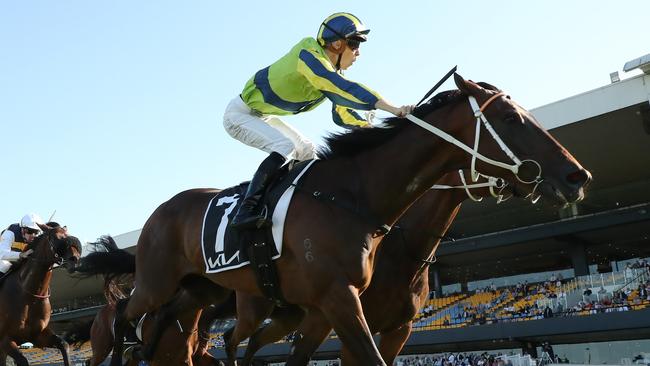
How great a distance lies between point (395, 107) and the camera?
4.31 m

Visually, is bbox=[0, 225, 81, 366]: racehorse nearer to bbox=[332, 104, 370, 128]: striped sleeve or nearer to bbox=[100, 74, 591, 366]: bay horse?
bbox=[332, 104, 370, 128]: striped sleeve

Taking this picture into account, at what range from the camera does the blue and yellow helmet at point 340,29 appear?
195 inches

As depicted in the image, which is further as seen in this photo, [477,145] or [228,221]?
[228,221]

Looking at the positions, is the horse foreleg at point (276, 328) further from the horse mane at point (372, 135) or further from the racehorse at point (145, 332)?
the horse mane at point (372, 135)

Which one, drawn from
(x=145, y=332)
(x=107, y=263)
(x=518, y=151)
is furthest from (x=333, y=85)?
(x=107, y=263)

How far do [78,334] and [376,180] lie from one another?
7125 millimetres

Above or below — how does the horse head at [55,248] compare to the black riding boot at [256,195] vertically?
below

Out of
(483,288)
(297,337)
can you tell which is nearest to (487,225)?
(483,288)

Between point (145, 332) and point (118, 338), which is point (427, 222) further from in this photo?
point (145, 332)

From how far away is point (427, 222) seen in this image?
5848 mm

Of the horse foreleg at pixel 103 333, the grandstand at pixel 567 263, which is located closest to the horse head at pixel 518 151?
the horse foreleg at pixel 103 333

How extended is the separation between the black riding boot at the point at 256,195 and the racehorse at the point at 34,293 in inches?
194

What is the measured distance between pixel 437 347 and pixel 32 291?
664 inches

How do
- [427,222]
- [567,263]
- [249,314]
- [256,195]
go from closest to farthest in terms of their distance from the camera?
[256,195] < [427,222] < [249,314] < [567,263]
